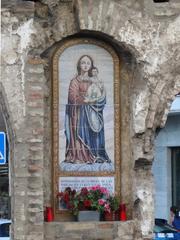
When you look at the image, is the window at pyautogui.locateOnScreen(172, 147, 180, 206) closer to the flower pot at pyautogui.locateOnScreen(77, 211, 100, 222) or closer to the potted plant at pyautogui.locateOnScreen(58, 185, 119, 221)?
the potted plant at pyautogui.locateOnScreen(58, 185, 119, 221)

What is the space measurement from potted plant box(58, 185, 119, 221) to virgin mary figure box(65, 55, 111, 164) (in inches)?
16.5

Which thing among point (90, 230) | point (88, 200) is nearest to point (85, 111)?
point (88, 200)

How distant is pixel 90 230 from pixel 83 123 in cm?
143

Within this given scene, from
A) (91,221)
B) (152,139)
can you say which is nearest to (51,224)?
(91,221)

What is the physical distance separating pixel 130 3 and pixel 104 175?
2305 mm

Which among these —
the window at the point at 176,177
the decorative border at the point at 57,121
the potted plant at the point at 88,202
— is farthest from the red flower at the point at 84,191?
the window at the point at 176,177

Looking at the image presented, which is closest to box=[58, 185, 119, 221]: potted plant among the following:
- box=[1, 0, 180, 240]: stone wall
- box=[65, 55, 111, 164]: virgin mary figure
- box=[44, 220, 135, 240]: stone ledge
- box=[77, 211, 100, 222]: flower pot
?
box=[77, 211, 100, 222]: flower pot

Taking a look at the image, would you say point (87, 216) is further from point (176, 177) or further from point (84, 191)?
point (176, 177)

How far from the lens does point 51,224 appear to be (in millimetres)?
12516

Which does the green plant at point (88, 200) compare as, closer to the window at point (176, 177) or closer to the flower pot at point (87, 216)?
the flower pot at point (87, 216)

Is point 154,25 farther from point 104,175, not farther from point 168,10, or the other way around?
point 104,175

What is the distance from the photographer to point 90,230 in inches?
496

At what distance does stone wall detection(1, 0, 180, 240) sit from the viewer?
12.3 metres

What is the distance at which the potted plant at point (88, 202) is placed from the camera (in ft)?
41.6
